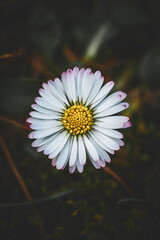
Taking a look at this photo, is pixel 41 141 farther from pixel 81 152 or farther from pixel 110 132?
pixel 110 132

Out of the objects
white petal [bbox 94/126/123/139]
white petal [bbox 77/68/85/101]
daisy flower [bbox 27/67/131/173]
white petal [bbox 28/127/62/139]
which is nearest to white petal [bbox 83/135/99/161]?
daisy flower [bbox 27/67/131/173]

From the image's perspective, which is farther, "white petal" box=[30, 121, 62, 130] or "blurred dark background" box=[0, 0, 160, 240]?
"blurred dark background" box=[0, 0, 160, 240]

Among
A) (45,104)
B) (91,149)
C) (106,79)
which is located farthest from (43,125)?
(106,79)

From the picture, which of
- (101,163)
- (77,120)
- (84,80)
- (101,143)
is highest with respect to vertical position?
(84,80)

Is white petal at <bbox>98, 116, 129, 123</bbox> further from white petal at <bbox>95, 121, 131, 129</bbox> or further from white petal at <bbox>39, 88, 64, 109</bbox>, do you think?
white petal at <bbox>39, 88, 64, 109</bbox>

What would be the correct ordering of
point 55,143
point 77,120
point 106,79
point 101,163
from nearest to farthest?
point 101,163 → point 55,143 → point 77,120 → point 106,79

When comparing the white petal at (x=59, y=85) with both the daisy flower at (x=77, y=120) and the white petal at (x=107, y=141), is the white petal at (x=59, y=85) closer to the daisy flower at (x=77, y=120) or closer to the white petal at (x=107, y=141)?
the daisy flower at (x=77, y=120)

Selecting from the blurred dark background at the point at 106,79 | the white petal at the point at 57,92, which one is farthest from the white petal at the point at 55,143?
the blurred dark background at the point at 106,79
